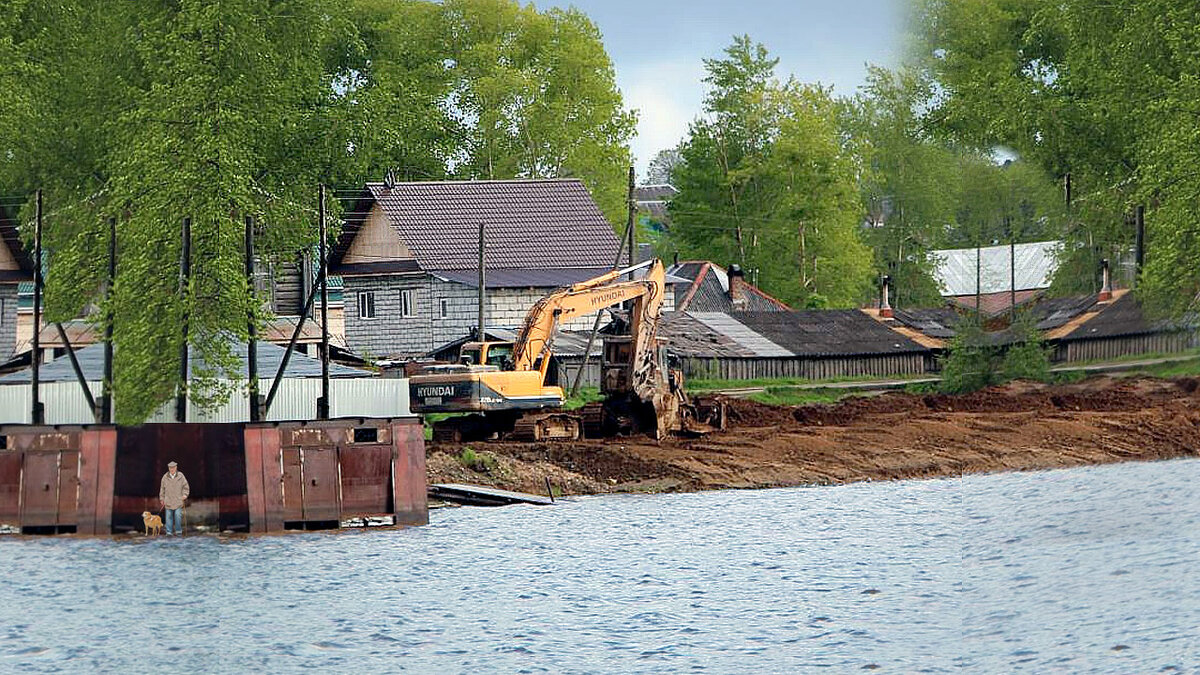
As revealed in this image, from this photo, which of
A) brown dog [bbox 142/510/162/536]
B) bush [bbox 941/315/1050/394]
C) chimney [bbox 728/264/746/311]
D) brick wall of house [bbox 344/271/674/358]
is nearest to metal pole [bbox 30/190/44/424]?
brown dog [bbox 142/510/162/536]

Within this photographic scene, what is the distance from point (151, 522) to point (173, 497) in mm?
604

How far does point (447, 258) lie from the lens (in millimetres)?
68438

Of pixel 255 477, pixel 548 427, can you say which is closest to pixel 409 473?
pixel 255 477

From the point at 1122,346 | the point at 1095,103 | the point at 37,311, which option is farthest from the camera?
the point at 1095,103

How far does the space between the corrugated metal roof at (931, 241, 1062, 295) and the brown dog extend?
125 ft

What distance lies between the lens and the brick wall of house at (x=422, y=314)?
66.5 m

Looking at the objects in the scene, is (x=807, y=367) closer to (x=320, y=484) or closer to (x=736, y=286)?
(x=736, y=286)

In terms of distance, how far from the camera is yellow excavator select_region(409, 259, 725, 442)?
48719mm

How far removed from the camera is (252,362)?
4616 centimetres

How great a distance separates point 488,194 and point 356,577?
128 ft

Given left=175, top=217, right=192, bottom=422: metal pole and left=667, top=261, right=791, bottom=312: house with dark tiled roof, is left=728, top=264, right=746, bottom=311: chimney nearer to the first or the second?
left=667, top=261, right=791, bottom=312: house with dark tiled roof

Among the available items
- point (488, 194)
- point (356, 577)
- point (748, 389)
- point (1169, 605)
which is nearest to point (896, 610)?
point (1169, 605)

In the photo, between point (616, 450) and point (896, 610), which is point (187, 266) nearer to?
point (616, 450)

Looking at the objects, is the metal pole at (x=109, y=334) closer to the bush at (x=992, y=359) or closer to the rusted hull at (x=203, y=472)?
the rusted hull at (x=203, y=472)
